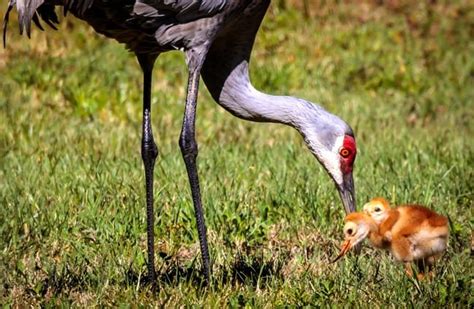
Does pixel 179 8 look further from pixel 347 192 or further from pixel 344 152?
pixel 347 192

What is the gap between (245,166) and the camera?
7.19 metres

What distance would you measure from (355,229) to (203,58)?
3.91 ft

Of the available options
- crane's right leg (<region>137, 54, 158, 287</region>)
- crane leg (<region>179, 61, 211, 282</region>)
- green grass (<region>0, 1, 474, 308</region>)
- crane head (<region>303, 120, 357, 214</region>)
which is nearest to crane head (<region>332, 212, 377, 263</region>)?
green grass (<region>0, 1, 474, 308</region>)

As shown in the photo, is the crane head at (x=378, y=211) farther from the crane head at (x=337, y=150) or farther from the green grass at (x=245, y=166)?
the crane head at (x=337, y=150)

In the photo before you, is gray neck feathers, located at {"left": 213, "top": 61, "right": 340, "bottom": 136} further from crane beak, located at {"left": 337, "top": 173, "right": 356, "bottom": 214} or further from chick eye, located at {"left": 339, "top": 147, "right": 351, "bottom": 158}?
crane beak, located at {"left": 337, "top": 173, "right": 356, "bottom": 214}

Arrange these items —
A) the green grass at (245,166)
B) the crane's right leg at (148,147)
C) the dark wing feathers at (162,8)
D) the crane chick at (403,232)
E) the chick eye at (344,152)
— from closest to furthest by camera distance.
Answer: the crane chick at (403,232) → the green grass at (245,166) → the dark wing feathers at (162,8) → the crane's right leg at (148,147) → the chick eye at (344,152)

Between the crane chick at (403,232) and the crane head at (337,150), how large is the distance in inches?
20.0

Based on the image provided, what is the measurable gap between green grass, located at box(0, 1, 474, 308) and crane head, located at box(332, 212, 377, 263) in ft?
0.55

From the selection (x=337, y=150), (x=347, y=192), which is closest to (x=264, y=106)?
(x=337, y=150)

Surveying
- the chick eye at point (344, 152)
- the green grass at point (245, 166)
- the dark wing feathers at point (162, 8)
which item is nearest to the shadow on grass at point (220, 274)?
the green grass at point (245, 166)

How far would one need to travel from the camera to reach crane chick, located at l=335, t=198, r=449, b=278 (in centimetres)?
511

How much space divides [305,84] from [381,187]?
9.47ft

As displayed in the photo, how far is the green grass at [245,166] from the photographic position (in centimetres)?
526

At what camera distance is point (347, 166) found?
5.85 m
